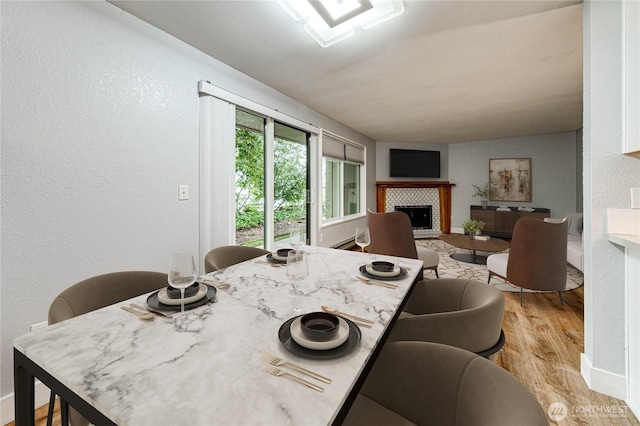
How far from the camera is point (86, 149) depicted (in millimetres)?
1658

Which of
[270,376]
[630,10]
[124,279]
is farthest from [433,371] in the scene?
[630,10]

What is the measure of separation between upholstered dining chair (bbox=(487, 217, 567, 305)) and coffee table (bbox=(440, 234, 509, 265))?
872 millimetres

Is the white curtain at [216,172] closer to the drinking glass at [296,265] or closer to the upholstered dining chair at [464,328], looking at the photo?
the drinking glass at [296,265]

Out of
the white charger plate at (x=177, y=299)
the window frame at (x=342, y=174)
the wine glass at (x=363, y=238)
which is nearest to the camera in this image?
the white charger plate at (x=177, y=299)

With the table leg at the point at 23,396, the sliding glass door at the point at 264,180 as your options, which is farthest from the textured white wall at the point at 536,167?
the table leg at the point at 23,396

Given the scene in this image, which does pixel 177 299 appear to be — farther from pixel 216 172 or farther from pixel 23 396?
pixel 216 172

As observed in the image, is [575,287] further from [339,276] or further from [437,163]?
[437,163]

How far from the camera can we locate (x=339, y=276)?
1294 millimetres

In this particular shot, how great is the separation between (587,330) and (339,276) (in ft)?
5.27

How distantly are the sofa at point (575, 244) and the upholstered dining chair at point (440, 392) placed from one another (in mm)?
3095

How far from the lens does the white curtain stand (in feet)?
7.74

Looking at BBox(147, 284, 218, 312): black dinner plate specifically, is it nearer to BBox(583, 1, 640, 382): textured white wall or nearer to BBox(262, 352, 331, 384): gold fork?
BBox(262, 352, 331, 384): gold fork

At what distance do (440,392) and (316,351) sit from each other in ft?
1.18

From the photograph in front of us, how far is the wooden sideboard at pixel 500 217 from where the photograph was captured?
18.6 ft
